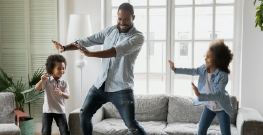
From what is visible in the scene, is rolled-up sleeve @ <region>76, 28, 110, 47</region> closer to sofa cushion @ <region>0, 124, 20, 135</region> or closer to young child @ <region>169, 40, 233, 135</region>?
young child @ <region>169, 40, 233, 135</region>

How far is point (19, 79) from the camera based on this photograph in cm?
466

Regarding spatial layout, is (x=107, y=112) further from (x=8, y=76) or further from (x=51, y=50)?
(x=8, y=76)

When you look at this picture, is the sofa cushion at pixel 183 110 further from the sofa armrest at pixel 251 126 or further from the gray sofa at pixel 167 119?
the sofa armrest at pixel 251 126

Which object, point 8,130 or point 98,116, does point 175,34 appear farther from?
point 8,130

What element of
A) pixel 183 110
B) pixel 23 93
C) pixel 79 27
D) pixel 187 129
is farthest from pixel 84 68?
pixel 187 129

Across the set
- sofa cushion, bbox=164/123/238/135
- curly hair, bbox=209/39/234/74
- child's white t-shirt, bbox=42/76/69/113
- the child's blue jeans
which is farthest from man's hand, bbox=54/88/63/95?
curly hair, bbox=209/39/234/74

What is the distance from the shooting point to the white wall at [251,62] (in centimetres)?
399

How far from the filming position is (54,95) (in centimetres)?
359

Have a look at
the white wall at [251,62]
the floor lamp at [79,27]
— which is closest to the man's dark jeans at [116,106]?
the floor lamp at [79,27]

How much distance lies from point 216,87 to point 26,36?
2.79m

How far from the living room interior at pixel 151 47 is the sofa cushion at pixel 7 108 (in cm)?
1

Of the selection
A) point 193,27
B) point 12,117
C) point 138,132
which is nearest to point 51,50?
point 12,117

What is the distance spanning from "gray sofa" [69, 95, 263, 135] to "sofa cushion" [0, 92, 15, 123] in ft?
2.35

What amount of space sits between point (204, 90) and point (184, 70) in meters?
0.26
